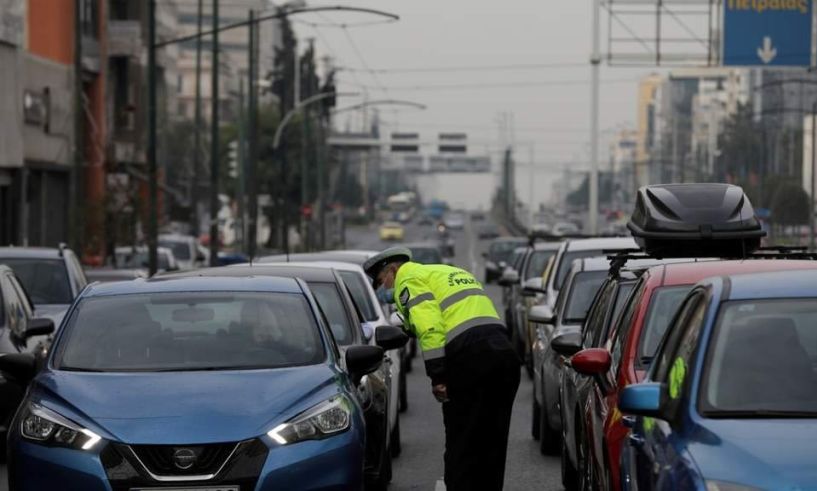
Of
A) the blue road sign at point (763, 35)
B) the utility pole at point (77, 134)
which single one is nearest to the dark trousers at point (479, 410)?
the utility pole at point (77, 134)

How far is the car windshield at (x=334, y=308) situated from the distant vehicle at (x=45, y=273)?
19.2 feet

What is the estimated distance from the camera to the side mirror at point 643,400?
24.9 ft

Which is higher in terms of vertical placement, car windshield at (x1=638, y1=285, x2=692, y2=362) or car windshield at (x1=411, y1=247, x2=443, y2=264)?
car windshield at (x1=638, y1=285, x2=692, y2=362)

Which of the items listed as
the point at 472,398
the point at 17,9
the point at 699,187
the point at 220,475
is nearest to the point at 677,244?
the point at 699,187

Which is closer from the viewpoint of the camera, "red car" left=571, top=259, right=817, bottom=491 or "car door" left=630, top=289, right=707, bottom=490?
"car door" left=630, top=289, right=707, bottom=490

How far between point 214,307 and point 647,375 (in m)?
3.46

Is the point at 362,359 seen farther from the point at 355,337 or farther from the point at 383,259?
the point at 355,337

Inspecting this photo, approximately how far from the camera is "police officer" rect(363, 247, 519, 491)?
1078 centimetres

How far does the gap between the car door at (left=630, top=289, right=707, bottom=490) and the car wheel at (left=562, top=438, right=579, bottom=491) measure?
13.4ft

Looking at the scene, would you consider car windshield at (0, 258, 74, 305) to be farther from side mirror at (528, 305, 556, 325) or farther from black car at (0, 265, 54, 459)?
side mirror at (528, 305, 556, 325)

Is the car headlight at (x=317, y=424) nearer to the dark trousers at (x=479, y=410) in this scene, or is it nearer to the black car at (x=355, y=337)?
the dark trousers at (x=479, y=410)

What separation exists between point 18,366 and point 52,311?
827cm

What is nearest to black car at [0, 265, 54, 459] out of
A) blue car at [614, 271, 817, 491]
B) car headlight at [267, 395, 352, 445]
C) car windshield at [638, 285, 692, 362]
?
car headlight at [267, 395, 352, 445]

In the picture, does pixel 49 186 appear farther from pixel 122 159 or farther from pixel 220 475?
pixel 220 475
